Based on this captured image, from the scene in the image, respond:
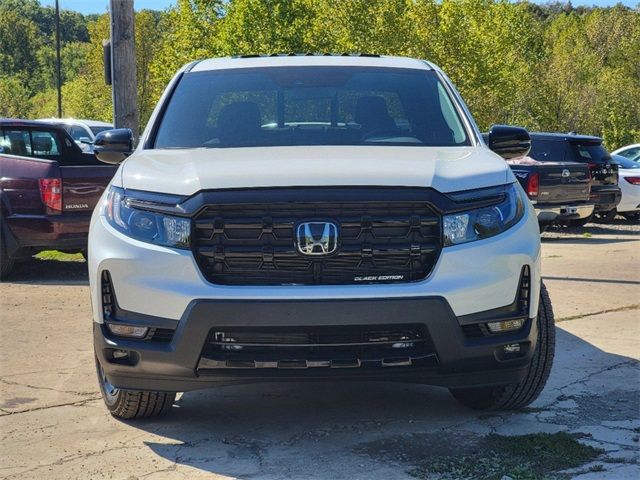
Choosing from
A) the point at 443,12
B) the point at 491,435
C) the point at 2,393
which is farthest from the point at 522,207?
the point at 443,12

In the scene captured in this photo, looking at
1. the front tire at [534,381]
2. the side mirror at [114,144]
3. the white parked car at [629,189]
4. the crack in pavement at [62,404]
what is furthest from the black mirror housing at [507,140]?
the white parked car at [629,189]

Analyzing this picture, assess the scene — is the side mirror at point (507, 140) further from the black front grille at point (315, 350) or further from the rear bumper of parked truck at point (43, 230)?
the rear bumper of parked truck at point (43, 230)

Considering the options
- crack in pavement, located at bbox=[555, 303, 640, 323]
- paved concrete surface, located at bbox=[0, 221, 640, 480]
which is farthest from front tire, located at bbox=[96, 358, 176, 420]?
crack in pavement, located at bbox=[555, 303, 640, 323]

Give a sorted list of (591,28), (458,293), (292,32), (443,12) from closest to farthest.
Result: (458,293) < (292,32) < (443,12) < (591,28)

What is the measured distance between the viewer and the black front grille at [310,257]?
4355mm

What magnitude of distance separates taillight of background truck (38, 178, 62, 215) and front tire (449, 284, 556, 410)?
6.17 meters

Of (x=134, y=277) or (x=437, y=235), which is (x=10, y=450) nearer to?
(x=134, y=277)

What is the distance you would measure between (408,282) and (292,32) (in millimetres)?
42923

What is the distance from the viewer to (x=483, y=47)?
2135 inches

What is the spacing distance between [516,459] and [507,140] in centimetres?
207

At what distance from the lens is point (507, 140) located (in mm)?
5812

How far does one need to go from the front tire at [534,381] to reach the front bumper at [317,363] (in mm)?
454

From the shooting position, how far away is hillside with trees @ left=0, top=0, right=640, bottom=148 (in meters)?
47.0

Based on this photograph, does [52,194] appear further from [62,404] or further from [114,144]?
[62,404]
